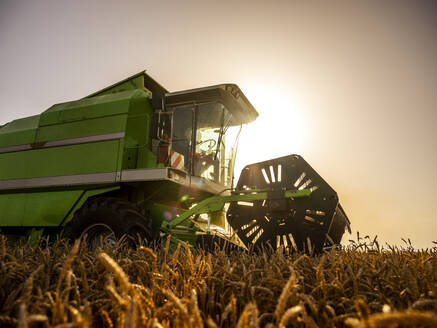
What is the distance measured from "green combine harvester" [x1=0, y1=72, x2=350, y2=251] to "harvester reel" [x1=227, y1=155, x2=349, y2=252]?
0.05 ft

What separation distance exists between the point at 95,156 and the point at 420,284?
5.01m

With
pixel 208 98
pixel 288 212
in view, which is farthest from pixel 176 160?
pixel 288 212

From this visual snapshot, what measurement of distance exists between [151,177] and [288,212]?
2096 millimetres

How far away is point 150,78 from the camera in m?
6.32

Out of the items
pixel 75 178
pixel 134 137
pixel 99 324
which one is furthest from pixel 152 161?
pixel 99 324

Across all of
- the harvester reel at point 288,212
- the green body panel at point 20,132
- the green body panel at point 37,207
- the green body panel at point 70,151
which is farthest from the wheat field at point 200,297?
the green body panel at point 20,132

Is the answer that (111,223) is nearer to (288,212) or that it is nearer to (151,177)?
(151,177)

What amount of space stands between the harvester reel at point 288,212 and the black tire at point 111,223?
4.24ft

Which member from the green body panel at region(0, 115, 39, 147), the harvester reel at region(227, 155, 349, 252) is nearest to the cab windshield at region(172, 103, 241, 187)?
the harvester reel at region(227, 155, 349, 252)

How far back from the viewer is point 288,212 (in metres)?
4.22

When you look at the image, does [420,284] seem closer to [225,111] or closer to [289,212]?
[289,212]

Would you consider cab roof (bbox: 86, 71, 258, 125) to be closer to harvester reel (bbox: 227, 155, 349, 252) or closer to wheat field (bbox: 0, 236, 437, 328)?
harvester reel (bbox: 227, 155, 349, 252)

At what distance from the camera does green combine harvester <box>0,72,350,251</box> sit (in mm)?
4285

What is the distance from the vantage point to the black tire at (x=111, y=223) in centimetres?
426
